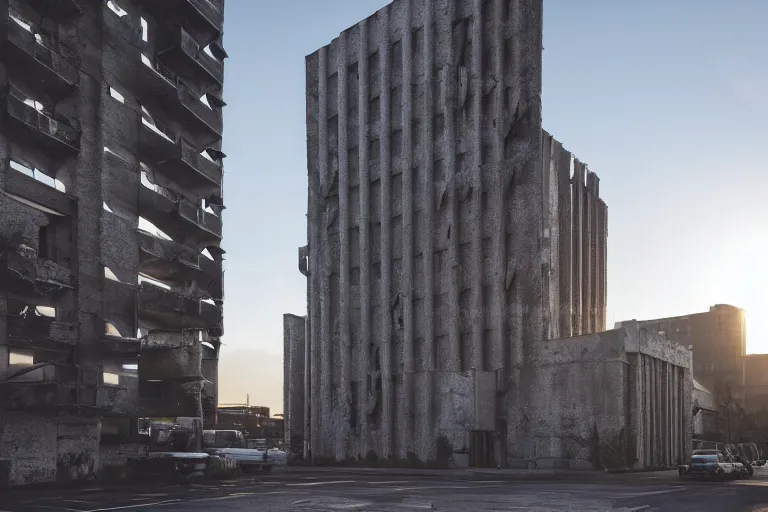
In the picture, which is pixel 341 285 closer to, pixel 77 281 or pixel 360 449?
pixel 360 449

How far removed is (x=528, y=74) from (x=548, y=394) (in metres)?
17.9

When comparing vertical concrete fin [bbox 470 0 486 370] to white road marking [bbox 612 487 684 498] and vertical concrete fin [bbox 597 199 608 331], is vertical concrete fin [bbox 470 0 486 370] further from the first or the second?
white road marking [bbox 612 487 684 498]

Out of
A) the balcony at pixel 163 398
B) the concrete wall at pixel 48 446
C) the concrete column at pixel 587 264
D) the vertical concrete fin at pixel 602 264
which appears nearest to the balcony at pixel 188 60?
the balcony at pixel 163 398

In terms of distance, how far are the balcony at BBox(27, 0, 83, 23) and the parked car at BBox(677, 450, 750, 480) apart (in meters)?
29.8

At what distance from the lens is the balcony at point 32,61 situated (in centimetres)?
2964

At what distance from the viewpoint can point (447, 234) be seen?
52625 mm

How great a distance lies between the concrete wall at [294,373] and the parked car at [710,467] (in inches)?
1551

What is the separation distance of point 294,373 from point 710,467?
40.9 metres

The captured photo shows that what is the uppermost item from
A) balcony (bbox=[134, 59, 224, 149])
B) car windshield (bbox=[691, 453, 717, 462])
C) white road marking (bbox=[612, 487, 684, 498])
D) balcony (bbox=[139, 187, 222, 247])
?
balcony (bbox=[134, 59, 224, 149])

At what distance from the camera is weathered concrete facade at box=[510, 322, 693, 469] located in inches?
1720

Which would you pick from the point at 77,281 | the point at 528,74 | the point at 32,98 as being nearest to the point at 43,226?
the point at 77,281

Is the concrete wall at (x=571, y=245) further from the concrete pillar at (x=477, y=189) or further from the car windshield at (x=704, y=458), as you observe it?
the car windshield at (x=704, y=458)

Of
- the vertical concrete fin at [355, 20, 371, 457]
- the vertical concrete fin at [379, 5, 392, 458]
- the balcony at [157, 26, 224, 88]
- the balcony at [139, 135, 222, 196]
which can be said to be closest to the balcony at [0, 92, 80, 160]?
the balcony at [139, 135, 222, 196]

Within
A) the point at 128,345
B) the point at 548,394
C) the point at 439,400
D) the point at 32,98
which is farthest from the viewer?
the point at 439,400
